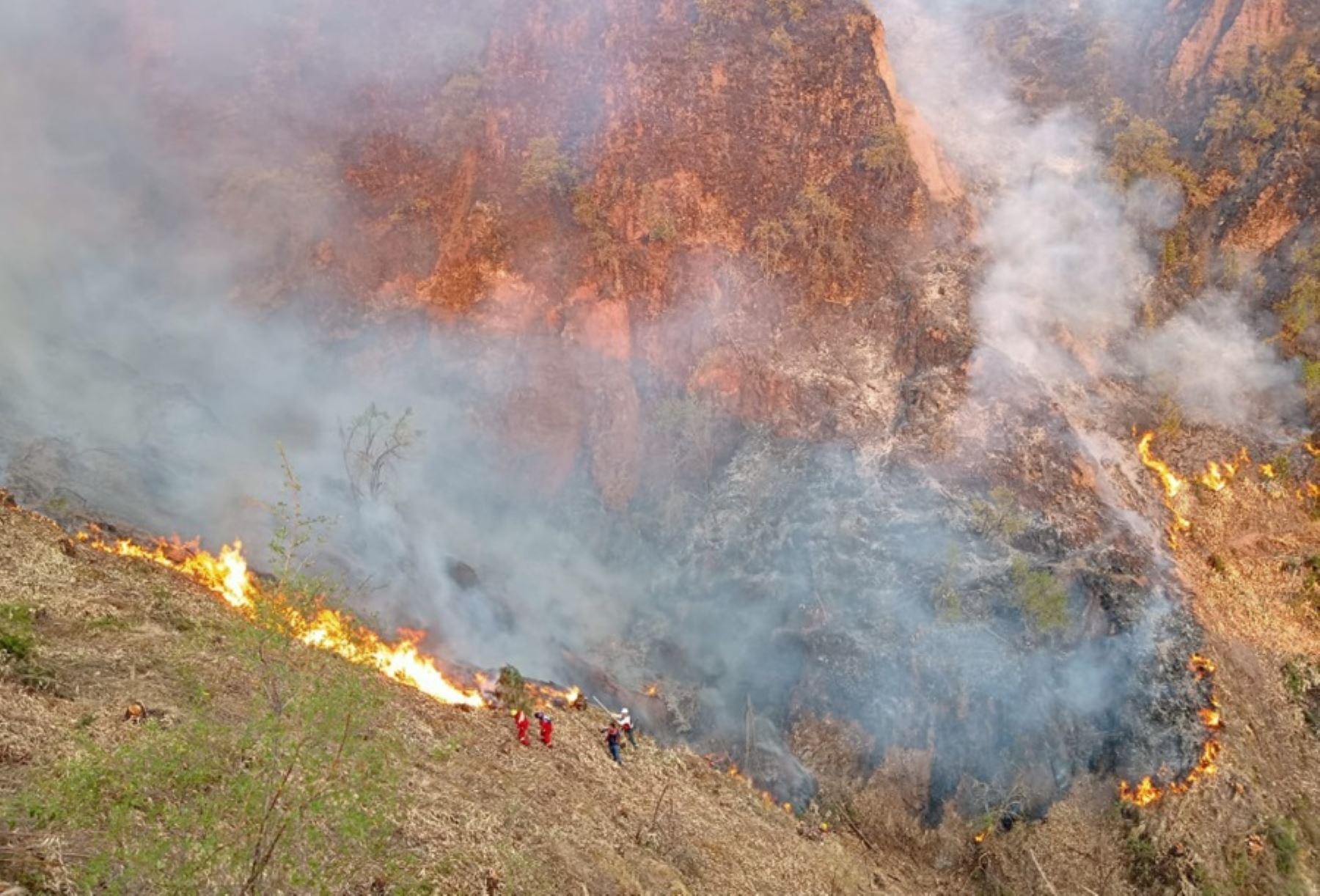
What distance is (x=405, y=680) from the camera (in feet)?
60.7

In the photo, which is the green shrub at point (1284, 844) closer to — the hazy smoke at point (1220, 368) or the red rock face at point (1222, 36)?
the hazy smoke at point (1220, 368)

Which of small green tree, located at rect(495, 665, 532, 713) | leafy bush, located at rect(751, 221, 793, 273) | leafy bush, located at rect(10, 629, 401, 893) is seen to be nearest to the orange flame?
leafy bush, located at rect(751, 221, 793, 273)

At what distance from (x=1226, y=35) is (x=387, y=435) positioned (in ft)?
103

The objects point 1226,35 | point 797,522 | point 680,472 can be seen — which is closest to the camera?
point 797,522

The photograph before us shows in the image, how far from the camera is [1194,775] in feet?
60.5

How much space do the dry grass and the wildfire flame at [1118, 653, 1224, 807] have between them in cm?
560

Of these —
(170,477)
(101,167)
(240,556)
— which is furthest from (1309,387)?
(101,167)

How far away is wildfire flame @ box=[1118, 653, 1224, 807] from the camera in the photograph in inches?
725

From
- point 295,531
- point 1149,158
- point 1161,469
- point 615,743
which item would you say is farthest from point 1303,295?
point 295,531

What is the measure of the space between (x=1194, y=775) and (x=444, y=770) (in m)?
15.6

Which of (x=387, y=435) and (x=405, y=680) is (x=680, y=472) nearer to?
(x=387, y=435)

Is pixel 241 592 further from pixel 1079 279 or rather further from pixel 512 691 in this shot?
pixel 1079 279

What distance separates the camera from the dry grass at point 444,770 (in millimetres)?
11578

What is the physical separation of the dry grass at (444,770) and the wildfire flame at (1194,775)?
560 cm
